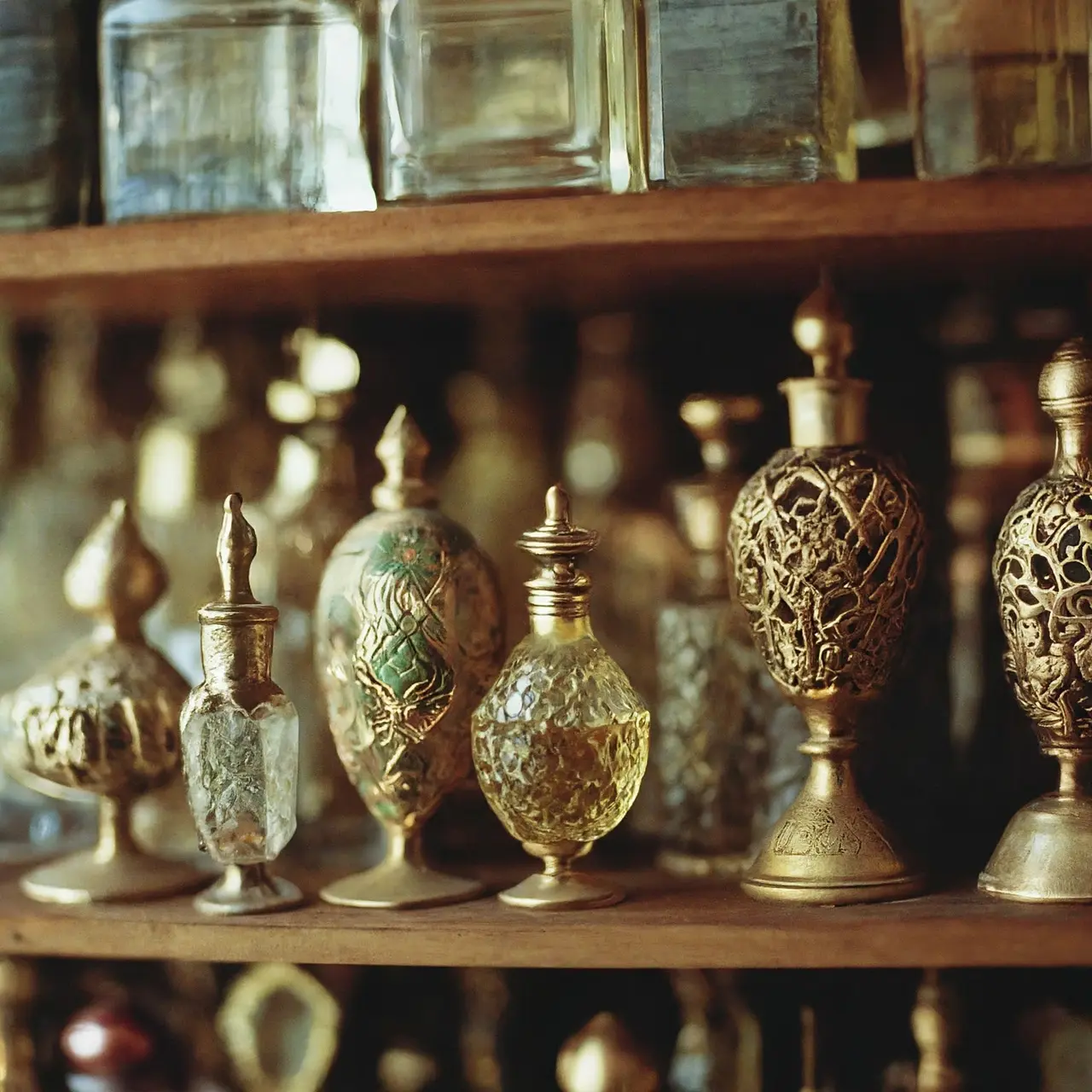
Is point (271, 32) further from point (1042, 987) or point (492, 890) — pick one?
point (1042, 987)

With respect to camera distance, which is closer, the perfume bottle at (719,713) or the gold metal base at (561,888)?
the gold metal base at (561,888)

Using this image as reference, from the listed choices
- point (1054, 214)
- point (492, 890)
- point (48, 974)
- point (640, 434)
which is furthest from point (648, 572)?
point (48, 974)

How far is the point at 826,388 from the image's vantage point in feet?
2.49

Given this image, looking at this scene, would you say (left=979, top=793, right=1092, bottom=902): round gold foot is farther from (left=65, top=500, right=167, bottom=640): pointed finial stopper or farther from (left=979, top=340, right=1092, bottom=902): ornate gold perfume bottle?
(left=65, top=500, right=167, bottom=640): pointed finial stopper

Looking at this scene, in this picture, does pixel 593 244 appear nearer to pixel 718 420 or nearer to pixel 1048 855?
pixel 718 420

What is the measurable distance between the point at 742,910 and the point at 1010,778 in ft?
0.79

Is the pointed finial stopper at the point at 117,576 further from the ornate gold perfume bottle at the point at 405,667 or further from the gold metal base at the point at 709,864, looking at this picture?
the gold metal base at the point at 709,864

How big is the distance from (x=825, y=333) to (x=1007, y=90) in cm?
15

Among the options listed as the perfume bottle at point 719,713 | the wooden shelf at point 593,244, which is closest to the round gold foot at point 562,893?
the perfume bottle at point 719,713

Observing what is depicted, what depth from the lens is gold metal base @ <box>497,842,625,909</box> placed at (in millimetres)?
740

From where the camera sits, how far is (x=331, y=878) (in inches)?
33.0

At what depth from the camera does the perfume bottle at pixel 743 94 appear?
28.9 inches

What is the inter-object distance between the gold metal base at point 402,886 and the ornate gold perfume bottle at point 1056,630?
278mm

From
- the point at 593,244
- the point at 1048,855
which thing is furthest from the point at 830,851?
the point at 593,244
